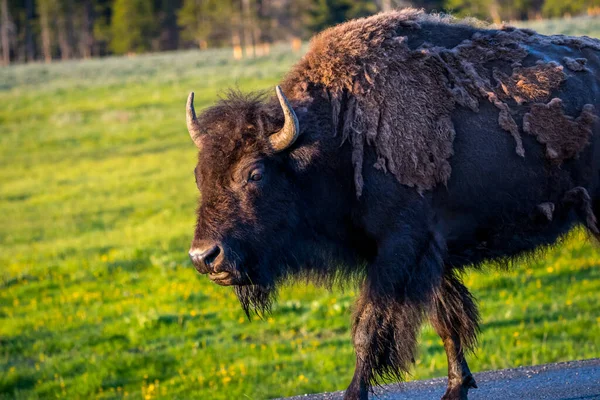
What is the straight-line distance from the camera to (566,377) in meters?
6.46

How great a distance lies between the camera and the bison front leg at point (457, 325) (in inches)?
238

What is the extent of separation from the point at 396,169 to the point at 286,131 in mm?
747

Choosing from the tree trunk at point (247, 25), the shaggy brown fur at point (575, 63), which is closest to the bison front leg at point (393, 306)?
the shaggy brown fur at point (575, 63)

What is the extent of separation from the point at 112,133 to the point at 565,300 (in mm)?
25762

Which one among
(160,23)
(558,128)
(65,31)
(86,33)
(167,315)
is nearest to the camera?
(558,128)

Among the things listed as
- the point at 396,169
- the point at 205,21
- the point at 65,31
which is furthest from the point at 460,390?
the point at 65,31

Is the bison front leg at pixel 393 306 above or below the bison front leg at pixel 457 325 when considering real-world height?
above

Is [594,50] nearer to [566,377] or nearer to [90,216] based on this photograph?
[566,377]

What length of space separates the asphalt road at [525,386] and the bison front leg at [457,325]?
0.24 m

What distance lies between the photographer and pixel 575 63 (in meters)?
5.95

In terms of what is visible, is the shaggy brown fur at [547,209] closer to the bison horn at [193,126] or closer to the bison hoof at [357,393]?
the bison hoof at [357,393]

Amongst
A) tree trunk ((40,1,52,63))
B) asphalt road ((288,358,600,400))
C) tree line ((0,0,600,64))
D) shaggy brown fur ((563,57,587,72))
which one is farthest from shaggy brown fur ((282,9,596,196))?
tree trunk ((40,1,52,63))

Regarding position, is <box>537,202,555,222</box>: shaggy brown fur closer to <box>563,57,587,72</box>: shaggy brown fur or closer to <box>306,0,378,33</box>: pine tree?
<box>563,57,587,72</box>: shaggy brown fur

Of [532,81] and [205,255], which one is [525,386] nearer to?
[532,81]
